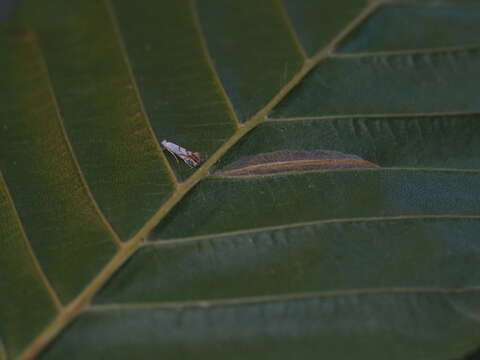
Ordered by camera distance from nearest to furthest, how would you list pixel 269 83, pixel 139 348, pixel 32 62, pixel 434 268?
1. pixel 139 348
2. pixel 434 268
3. pixel 269 83
4. pixel 32 62

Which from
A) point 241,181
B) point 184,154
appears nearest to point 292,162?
point 241,181

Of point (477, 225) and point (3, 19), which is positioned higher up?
point (3, 19)

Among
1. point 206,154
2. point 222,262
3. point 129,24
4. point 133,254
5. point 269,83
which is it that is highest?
point 129,24

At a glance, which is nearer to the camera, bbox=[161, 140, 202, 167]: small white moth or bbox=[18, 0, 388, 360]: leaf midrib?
bbox=[18, 0, 388, 360]: leaf midrib

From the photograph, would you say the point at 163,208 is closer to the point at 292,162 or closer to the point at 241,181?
the point at 241,181

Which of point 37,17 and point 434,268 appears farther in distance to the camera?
point 37,17

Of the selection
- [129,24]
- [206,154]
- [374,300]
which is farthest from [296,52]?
[374,300]

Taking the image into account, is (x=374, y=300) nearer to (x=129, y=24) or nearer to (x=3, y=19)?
(x=129, y=24)
